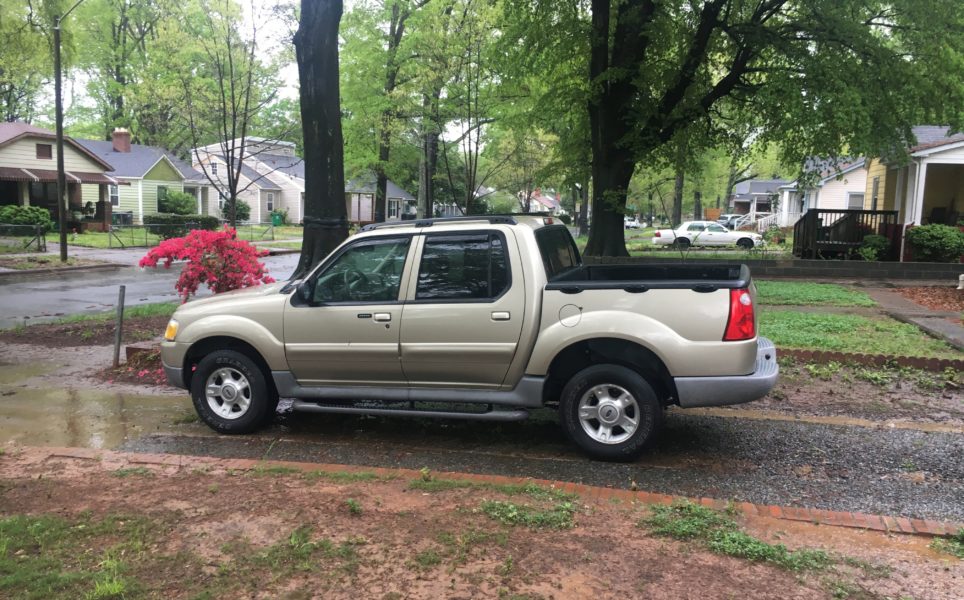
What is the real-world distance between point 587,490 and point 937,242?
56.2 feet

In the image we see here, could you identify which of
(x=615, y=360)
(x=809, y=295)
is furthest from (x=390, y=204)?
(x=615, y=360)

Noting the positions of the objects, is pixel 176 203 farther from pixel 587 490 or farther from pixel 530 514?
pixel 530 514

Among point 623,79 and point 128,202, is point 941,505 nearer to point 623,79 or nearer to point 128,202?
point 623,79

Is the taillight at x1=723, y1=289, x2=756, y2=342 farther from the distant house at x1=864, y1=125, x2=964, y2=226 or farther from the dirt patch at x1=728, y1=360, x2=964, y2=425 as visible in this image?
the distant house at x1=864, y1=125, x2=964, y2=226

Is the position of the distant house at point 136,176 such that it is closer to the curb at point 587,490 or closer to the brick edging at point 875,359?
the curb at point 587,490

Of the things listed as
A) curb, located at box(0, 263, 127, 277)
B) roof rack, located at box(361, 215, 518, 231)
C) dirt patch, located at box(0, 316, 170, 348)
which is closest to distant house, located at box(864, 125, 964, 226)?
roof rack, located at box(361, 215, 518, 231)

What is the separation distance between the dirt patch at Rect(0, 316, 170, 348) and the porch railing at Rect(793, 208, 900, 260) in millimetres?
16644

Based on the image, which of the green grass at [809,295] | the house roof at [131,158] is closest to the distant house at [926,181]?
the green grass at [809,295]

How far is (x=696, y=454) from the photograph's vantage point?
528cm

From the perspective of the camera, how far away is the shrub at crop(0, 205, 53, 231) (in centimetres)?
2953

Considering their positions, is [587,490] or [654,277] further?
[654,277]

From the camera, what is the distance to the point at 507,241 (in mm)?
5305

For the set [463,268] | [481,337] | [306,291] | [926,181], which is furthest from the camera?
[926,181]

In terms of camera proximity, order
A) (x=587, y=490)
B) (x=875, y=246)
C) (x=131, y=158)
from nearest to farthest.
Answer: (x=587, y=490), (x=875, y=246), (x=131, y=158)
